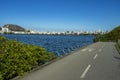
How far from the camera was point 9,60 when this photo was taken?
11484 mm

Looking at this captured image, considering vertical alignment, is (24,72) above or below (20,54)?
below

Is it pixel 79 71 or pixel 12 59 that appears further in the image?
pixel 79 71

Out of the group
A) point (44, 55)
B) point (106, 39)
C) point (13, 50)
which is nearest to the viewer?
point (13, 50)

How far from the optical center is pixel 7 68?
11.4 metres

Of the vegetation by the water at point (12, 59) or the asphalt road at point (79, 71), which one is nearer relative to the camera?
the vegetation by the water at point (12, 59)

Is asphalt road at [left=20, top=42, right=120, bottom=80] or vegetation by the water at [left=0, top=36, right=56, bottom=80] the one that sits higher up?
vegetation by the water at [left=0, top=36, right=56, bottom=80]

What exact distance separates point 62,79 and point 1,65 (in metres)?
2.99

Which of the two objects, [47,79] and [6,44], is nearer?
[47,79]

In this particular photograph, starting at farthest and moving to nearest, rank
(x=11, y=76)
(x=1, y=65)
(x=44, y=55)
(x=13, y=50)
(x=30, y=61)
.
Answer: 1. (x=44, y=55)
2. (x=30, y=61)
3. (x=13, y=50)
4. (x=11, y=76)
5. (x=1, y=65)

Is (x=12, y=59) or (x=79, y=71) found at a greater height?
(x=12, y=59)

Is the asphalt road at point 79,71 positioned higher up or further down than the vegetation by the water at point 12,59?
further down

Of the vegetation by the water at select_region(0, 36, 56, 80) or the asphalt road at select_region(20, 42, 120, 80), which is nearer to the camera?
the vegetation by the water at select_region(0, 36, 56, 80)

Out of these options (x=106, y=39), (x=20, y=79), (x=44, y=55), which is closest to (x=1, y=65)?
(x=20, y=79)

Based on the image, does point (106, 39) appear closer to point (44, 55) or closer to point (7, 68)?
point (44, 55)
